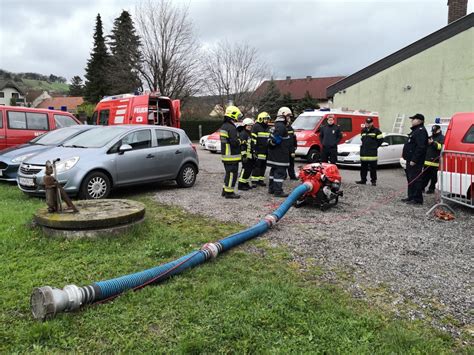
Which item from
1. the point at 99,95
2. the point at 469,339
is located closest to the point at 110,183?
the point at 469,339

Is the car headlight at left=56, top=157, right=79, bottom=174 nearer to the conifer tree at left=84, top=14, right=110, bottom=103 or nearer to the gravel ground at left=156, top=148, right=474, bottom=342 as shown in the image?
the gravel ground at left=156, top=148, right=474, bottom=342

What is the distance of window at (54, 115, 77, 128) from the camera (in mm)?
11133

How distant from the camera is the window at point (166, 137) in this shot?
866 cm

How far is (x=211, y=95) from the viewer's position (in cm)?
3716

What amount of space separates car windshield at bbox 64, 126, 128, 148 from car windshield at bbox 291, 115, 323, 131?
28.9 feet

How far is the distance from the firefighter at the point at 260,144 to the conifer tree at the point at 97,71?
116ft

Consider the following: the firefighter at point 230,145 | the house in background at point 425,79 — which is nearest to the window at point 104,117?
the firefighter at point 230,145

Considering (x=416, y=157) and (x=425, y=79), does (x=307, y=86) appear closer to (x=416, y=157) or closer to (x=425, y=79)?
(x=425, y=79)

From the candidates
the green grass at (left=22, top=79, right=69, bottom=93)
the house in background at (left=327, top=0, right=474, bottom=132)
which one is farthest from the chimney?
the green grass at (left=22, top=79, right=69, bottom=93)

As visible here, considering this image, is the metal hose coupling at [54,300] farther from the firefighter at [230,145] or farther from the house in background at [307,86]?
the house in background at [307,86]

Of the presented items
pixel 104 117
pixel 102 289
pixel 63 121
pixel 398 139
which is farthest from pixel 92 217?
pixel 398 139

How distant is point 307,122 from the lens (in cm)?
1552

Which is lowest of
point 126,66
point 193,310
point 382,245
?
point 382,245

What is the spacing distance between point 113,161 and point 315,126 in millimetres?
9539
